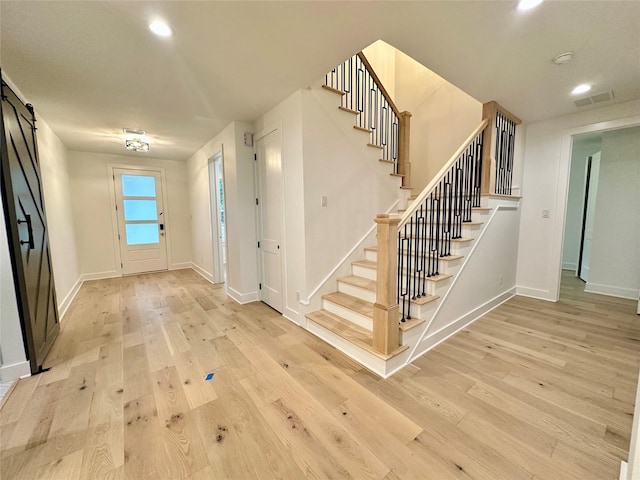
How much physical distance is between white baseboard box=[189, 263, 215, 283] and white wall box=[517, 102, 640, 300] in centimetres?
523

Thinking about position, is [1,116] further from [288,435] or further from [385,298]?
[385,298]

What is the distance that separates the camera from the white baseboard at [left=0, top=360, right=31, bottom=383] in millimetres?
1986

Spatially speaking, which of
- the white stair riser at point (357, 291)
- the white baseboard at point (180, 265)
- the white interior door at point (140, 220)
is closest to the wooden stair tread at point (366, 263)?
the white stair riser at point (357, 291)

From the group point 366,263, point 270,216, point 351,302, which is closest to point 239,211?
point 270,216

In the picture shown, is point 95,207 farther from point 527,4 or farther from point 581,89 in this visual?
point 581,89

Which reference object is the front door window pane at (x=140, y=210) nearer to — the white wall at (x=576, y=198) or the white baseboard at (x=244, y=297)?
the white baseboard at (x=244, y=297)

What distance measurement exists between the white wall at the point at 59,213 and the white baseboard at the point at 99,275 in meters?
0.36

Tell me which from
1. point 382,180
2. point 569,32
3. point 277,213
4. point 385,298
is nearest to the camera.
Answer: point 569,32

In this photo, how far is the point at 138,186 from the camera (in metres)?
5.47

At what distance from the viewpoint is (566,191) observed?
341 centimetres

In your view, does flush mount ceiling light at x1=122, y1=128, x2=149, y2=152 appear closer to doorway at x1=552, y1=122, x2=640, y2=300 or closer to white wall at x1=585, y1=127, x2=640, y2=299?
doorway at x1=552, y1=122, x2=640, y2=300

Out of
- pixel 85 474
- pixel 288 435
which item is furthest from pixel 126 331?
pixel 288 435

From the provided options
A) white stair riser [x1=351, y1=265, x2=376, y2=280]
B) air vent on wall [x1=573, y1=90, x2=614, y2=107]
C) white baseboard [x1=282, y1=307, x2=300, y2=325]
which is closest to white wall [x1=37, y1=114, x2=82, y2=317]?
white baseboard [x1=282, y1=307, x2=300, y2=325]

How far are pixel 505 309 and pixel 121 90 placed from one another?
504 centimetres
